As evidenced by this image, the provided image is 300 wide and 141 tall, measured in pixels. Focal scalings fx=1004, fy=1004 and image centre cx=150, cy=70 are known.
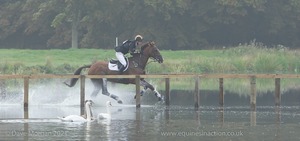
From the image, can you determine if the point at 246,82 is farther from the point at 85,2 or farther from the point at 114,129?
the point at 114,129

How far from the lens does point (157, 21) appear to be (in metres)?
80.1

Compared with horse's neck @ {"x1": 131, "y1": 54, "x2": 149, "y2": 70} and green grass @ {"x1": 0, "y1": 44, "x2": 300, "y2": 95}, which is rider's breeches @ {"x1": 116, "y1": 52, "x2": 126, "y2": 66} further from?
green grass @ {"x1": 0, "y1": 44, "x2": 300, "y2": 95}

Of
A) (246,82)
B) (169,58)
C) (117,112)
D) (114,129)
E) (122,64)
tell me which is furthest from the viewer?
(169,58)

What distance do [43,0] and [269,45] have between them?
18.5 meters

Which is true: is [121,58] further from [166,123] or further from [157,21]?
[157,21]

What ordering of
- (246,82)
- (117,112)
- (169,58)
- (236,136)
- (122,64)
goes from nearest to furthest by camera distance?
1. (236,136)
2. (117,112)
3. (122,64)
4. (246,82)
5. (169,58)

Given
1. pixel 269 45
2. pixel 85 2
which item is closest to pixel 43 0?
pixel 85 2

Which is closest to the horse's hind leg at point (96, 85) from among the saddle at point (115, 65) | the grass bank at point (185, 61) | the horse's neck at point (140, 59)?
the saddle at point (115, 65)

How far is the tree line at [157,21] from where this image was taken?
256 feet

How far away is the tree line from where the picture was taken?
78.1m

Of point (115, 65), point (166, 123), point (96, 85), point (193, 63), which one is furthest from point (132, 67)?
point (193, 63)

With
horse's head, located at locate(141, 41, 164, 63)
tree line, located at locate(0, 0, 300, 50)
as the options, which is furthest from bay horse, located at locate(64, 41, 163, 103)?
tree line, located at locate(0, 0, 300, 50)

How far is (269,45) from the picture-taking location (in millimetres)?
81062

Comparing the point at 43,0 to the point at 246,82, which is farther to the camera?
the point at 43,0
